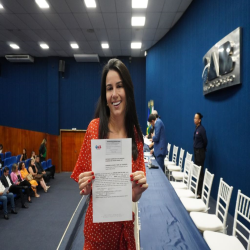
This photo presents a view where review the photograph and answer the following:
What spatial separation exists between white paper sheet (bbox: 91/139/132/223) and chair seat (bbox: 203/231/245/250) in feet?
4.70

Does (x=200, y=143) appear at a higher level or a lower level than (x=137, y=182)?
lower

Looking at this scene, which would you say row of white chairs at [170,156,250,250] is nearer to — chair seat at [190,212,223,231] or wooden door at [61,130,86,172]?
chair seat at [190,212,223,231]

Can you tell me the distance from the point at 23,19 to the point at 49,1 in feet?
4.83

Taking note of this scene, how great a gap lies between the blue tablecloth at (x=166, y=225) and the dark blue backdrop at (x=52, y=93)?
7.20m

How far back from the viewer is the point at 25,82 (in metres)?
9.84

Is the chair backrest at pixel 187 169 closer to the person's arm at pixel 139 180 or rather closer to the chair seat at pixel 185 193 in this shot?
the chair seat at pixel 185 193

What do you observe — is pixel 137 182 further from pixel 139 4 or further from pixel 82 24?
pixel 82 24

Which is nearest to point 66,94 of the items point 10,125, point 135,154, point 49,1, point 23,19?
point 10,125

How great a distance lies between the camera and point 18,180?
5.41 meters

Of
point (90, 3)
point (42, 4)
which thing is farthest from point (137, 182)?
point (42, 4)

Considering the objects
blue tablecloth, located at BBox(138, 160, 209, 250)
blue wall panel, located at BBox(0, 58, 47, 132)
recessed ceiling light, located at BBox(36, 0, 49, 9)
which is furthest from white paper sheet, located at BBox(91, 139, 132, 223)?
blue wall panel, located at BBox(0, 58, 47, 132)

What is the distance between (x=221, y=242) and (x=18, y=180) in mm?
4958

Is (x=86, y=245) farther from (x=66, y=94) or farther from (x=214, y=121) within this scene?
(x=66, y=94)

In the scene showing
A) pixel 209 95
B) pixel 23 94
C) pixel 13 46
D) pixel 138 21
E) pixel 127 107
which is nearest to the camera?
pixel 127 107
